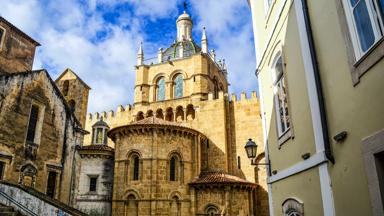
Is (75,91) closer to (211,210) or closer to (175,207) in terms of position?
(175,207)

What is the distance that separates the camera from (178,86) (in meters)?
34.3

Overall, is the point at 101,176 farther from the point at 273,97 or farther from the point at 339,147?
the point at 339,147

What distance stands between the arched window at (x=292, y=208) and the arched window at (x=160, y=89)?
27788 millimetres

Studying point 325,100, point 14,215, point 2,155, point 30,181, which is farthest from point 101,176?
point 325,100

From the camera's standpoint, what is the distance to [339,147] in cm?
476

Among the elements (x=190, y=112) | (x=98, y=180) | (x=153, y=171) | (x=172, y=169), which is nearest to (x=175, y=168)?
(x=172, y=169)

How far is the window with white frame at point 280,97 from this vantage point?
7.46m

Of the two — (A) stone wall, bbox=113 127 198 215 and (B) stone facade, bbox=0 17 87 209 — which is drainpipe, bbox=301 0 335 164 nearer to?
(B) stone facade, bbox=0 17 87 209

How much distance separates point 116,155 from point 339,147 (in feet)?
72.8

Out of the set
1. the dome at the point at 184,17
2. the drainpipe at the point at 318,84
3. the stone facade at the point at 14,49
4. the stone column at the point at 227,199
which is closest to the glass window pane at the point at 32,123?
the stone facade at the point at 14,49

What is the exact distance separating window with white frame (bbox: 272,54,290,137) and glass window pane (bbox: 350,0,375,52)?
3.03 metres

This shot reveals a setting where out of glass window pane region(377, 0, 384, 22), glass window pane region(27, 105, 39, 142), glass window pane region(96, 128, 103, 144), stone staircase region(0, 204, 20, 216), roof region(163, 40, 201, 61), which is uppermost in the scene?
roof region(163, 40, 201, 61)

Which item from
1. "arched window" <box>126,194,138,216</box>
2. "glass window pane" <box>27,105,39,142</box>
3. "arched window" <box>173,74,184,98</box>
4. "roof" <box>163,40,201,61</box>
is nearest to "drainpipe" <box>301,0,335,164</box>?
"glass window pane" <box>27,105,39,142</box>

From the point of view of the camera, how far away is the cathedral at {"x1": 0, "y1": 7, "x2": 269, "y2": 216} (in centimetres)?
1689
